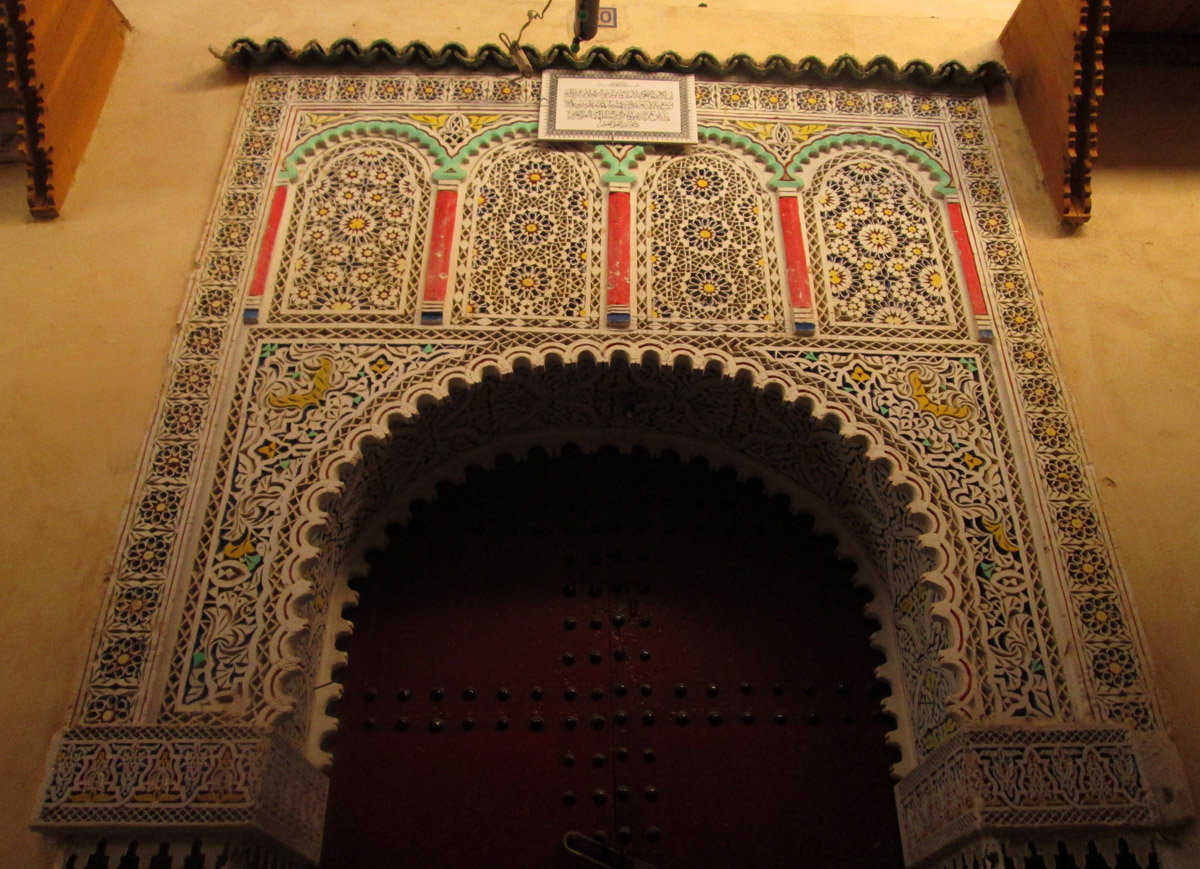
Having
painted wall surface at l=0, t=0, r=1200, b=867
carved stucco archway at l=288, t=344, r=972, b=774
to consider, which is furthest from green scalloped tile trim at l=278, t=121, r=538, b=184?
carved stucco archway at l=288, t=344, r=972, b=774

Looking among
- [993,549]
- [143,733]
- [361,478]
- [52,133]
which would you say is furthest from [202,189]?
[993,549]

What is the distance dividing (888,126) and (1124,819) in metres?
2.40

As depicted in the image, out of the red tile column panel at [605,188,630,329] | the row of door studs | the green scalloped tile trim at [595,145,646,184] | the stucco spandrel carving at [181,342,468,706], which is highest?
the green scalloped tile trim at [595,145,646,184]

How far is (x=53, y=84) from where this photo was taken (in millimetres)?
3414

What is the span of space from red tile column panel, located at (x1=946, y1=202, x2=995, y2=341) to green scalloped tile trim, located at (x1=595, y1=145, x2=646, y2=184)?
1.09 meters

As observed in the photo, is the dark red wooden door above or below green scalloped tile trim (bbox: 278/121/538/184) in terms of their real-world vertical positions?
below

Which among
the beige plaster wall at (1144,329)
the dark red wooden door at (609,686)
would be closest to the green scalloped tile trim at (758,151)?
the beige plaster wall at (1144,329)

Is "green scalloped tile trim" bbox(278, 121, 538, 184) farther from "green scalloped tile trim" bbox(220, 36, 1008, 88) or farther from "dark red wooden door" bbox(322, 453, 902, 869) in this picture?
"dark red wooden door" bbox(322, 453, 902, 869)

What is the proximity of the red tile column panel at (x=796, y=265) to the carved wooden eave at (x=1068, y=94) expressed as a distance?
0.89m

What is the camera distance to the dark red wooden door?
2.95 metres

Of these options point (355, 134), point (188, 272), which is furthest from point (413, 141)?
point (188, 272)

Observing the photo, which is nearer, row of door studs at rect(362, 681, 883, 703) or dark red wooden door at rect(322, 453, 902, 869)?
dark red wooden door at rect(322, 453, 902, 869)

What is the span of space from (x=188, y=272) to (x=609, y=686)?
73.1 inches

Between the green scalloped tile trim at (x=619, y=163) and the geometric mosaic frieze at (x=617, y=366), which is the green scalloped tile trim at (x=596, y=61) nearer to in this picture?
the geometric mosaic frieze at (x=617, y=366)
